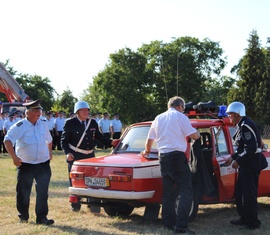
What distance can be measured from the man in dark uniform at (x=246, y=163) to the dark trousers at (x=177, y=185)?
841 mm

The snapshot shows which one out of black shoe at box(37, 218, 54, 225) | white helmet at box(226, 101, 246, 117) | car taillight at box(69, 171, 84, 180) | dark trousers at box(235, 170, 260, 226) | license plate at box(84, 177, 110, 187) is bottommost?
black shoe at box(37, 218, 54, 225)

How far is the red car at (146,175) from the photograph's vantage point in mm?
7785

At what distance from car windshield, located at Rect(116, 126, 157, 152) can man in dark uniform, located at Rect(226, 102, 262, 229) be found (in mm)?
1524

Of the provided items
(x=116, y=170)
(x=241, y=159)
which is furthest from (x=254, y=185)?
(x=116, y=170)

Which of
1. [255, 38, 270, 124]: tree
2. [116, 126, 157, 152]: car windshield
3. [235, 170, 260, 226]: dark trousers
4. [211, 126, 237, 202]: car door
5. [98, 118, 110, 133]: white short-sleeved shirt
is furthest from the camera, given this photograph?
[255, 38, 270, 124]: tree

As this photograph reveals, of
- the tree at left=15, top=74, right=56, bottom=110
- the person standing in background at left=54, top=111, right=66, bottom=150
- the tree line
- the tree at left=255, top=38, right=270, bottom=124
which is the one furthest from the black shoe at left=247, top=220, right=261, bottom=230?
the tree at left=15, top=74, right=56, bottom=110

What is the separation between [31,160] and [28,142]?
283 mm

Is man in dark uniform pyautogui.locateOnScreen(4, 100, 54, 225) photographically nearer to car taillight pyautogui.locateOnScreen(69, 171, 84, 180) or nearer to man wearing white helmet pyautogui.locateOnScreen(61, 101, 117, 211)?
car taillight pyautogui.locateOnScreen(69, 171, 84, 180)

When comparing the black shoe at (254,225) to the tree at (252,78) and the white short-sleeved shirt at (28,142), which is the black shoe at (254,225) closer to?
the white short-sleeved shirt at (28,142)

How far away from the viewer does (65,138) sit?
9.50 m

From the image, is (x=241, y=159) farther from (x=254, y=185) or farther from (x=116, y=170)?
(x=116, y=170)

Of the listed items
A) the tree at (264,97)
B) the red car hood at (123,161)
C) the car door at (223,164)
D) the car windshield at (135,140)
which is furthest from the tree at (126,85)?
the red car hood at (123,161)

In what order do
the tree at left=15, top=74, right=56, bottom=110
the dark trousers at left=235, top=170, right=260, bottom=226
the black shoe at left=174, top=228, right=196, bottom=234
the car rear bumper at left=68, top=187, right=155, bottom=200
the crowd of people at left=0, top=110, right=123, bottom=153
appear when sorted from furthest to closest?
the tree at left=15, top=74, right=56, bottom=110, the crowd of people at left=0, top=110, right=123, bottom=153, the dark trousers at left=235, top=170, right=260, bottom=226, the car rear bumper at left=68, top=187, right=155, bottom=200, the black shoe at left=174, top=228, right=196, bottom=234

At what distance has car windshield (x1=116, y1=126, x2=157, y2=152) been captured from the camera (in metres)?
8.88
